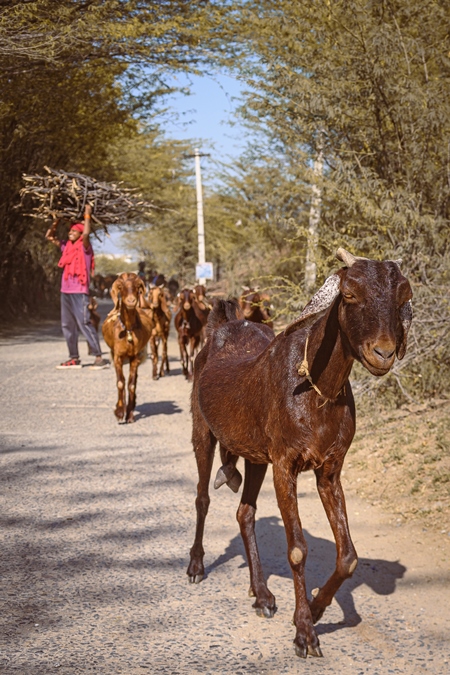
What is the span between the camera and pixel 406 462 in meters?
8.11

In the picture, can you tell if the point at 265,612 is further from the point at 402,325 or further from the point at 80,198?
the point at 80,198

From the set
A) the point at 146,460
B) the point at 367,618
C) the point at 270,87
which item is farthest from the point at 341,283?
the point at 270,87

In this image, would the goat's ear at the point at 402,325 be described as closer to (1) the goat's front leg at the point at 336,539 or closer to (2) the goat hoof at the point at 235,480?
(1) the goat's front leg at the point at 336,539

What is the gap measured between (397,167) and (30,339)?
616 inches

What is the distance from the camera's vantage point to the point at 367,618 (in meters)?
4.97

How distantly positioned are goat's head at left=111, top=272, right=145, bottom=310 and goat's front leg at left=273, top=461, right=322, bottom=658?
7041mm

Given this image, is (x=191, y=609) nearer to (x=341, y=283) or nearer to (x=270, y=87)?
(x=341, y=283)

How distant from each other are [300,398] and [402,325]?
32.2 inches

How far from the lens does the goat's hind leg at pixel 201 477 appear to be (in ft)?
18.3

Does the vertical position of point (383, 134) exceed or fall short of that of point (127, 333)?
it exceeds it

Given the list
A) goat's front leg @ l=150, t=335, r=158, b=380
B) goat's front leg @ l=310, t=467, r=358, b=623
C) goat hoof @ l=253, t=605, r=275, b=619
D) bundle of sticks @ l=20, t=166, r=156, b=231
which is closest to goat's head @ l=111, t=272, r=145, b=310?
goat's front leg @ l=150, t=335, r=158, b=380

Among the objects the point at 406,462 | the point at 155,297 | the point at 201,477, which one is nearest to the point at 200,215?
the point at 155,297

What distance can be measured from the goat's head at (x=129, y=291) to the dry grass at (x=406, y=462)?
3317 mm

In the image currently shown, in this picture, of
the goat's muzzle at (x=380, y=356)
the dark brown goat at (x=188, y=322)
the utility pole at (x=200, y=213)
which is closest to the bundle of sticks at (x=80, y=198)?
the dark brown goat at (x=188, y=322)
